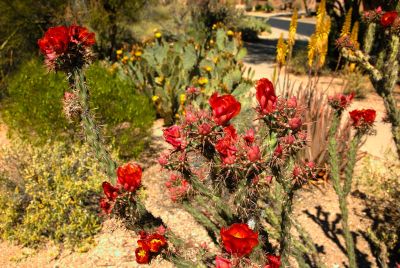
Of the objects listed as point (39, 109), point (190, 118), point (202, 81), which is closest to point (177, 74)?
point (202, 81)

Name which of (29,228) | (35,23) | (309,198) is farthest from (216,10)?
(29,228)

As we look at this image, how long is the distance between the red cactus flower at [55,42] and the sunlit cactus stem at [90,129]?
183mm

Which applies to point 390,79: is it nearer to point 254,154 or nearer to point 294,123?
point 294,123

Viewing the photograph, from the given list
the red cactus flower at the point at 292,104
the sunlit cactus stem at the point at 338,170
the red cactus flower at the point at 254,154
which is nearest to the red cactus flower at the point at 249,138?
the red cactus flower at the point at 254,154

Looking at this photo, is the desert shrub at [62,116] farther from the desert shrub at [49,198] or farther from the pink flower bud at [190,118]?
the pink flower bud at [190,118]

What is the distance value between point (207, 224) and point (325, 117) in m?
3.52

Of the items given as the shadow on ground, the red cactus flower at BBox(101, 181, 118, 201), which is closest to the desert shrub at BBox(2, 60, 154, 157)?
the shadow on ground

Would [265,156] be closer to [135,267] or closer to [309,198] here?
[135,267]

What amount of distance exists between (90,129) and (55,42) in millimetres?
513

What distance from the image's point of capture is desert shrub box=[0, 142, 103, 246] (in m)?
4.11

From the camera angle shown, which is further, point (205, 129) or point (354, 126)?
point (354, 126)

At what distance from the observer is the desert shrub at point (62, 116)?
18.0 feet

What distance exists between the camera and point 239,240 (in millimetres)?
1401

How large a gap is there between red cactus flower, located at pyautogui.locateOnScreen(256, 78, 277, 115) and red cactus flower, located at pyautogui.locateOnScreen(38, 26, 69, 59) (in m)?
0.99
